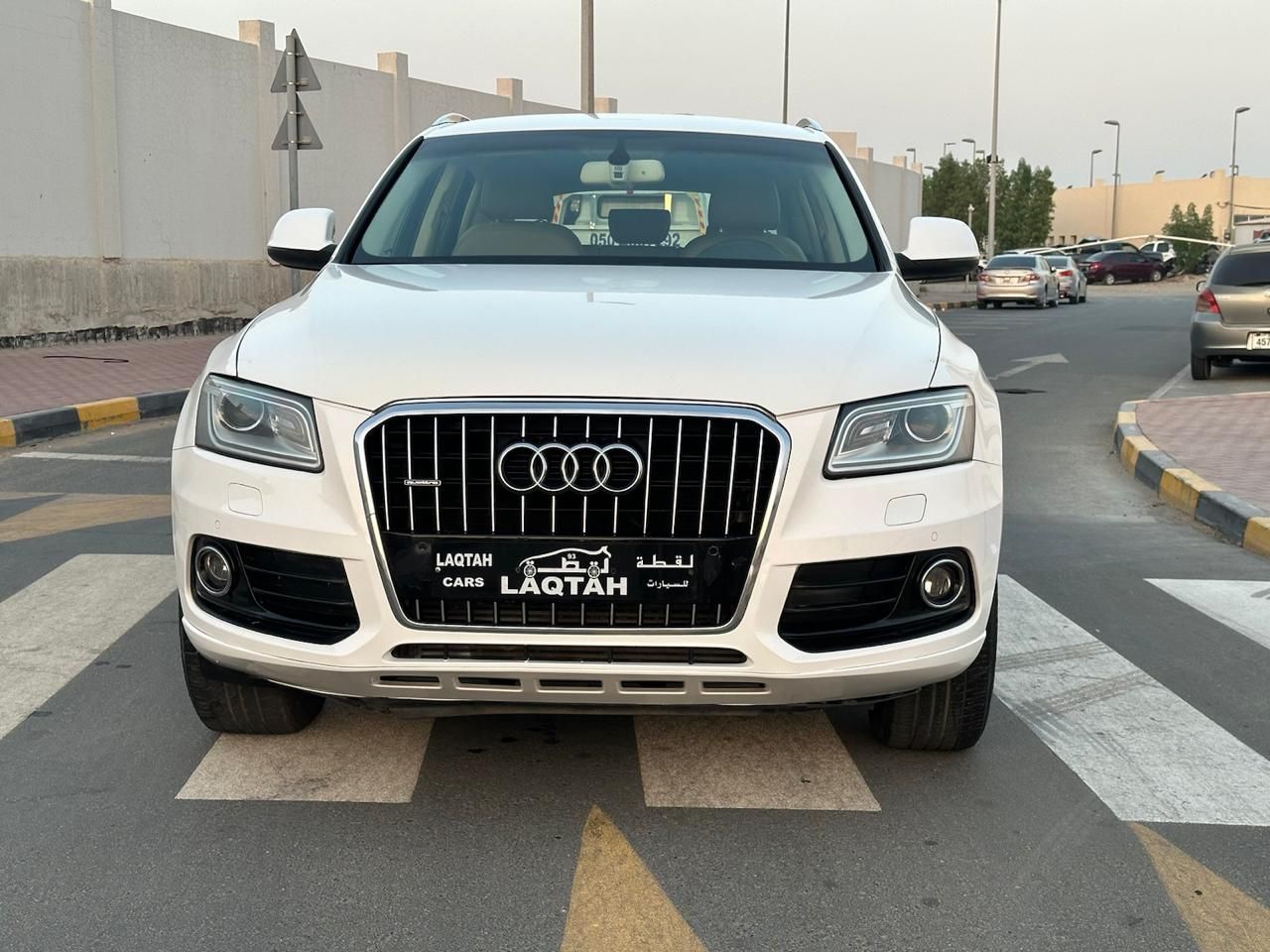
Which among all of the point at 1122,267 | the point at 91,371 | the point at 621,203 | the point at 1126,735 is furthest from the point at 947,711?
the point at 1122,267

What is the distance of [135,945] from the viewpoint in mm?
A: 2842

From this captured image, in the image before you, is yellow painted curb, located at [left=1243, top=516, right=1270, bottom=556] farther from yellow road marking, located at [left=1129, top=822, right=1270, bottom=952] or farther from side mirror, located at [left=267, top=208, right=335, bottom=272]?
side mirror, located at [left=267, top=208, right=335, bottom=272]

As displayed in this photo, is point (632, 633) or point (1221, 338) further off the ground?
point (632, 633)

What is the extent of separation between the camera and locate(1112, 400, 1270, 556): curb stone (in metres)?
7.31

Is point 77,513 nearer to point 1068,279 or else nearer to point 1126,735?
point 1126,735

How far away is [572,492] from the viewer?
323 cm

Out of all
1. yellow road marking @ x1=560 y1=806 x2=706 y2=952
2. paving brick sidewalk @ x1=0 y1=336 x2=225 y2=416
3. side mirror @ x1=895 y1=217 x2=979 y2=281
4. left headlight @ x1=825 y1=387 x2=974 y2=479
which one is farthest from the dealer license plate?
paving brick sidewalk @ x1=0 y1=336 x2=225 y2=416

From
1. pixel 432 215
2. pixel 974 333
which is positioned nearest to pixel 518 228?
pixel 432 215

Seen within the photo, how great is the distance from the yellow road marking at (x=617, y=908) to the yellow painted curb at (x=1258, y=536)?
4.81 meters

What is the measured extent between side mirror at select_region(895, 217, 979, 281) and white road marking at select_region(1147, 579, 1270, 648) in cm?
180

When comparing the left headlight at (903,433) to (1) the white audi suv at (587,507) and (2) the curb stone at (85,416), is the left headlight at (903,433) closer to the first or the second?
(1) the white audi suv at (587,507)

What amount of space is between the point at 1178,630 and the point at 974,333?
2081 cm

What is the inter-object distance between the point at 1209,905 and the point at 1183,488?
227 inches

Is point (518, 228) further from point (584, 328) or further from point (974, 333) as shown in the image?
point (974, 333)
